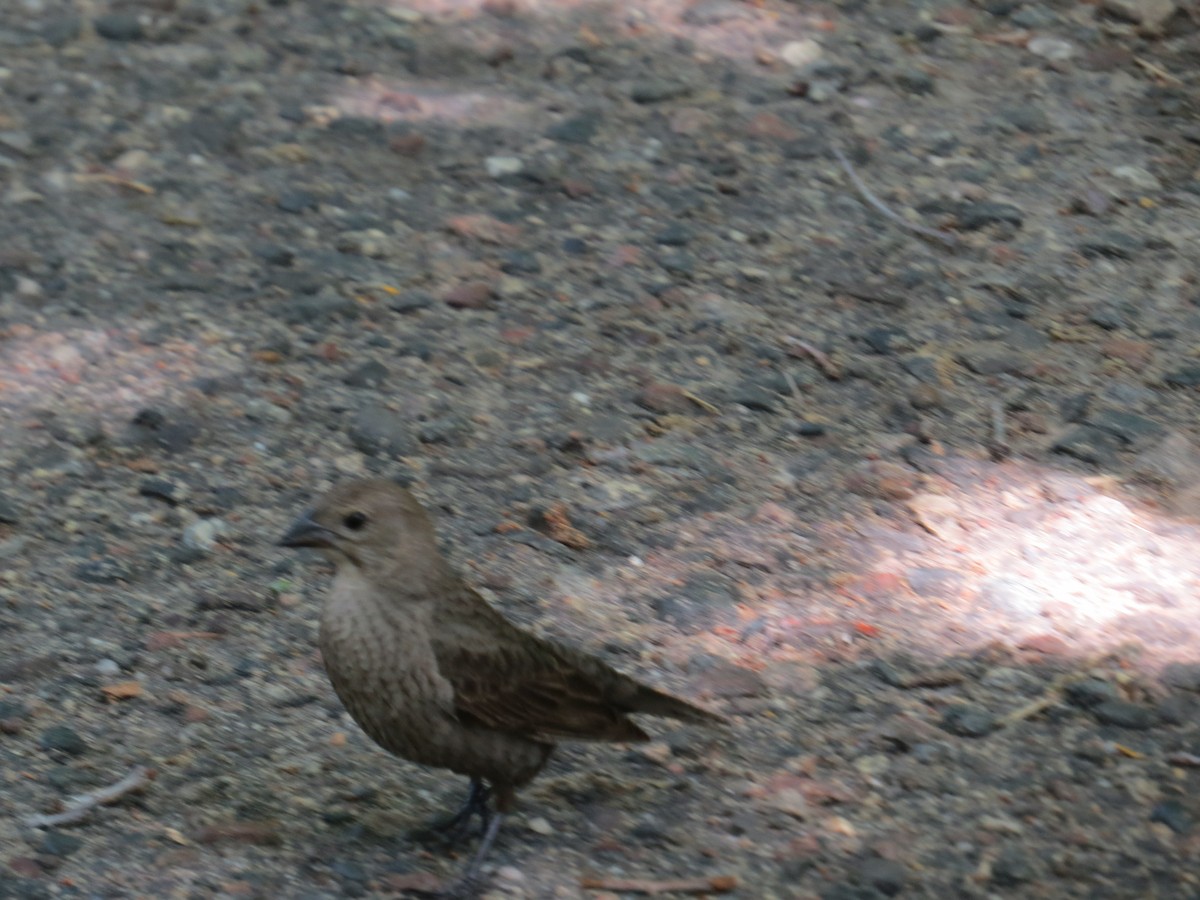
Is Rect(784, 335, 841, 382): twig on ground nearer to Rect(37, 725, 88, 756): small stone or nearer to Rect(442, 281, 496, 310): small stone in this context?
Rect(442, 281, 496, 310): small stone

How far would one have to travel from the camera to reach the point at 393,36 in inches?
298

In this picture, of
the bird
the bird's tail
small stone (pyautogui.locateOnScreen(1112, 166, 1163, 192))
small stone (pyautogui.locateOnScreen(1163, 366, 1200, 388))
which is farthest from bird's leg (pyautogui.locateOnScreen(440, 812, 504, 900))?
small stone (pyautogui.locateOnScreen(1112, 166, 1163, 192))

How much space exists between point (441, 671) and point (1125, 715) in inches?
67.6

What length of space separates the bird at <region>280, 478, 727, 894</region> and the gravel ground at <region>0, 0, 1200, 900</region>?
0.22 m

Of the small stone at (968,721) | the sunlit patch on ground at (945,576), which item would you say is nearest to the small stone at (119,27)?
the sunlit patch on ground at (945,576)

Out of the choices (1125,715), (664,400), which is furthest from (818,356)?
(1125,715)

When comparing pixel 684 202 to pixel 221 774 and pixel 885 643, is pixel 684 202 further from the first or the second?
pixel 221 774

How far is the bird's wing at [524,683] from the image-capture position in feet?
12.8

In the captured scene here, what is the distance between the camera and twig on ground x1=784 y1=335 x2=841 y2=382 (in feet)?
19.5

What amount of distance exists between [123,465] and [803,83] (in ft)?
11.3

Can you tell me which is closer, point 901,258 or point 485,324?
point 485,324

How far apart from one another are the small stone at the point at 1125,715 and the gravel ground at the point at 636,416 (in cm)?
1

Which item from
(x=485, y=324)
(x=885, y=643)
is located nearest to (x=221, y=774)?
(x=885, y=643)

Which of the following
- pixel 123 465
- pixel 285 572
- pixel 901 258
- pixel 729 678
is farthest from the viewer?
pixel 901 258
